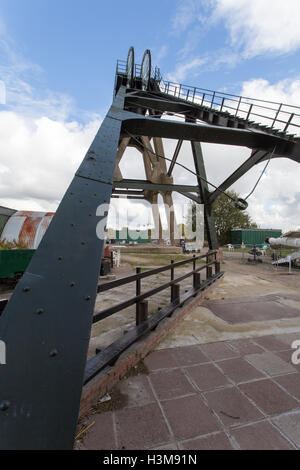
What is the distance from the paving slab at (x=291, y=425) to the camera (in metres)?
1.67

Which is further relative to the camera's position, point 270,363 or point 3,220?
point 3,220

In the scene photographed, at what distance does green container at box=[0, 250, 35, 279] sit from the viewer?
6258mm

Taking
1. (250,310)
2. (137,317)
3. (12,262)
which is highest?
(12,262)

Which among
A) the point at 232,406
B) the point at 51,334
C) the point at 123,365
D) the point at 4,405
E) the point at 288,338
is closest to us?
the point at 4,405

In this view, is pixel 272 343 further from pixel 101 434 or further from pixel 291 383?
pixel 101 434

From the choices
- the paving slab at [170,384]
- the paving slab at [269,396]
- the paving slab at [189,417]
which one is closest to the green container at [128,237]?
the paving slab at [170,384]

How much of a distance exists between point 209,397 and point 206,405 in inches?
4.7

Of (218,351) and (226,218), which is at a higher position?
(226,218)

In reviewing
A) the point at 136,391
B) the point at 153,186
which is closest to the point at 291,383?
the point at 136,391

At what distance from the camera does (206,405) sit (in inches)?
78.2

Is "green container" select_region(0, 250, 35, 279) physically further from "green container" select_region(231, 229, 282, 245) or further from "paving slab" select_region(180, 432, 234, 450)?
"green container" select_region(231, 229, 282, 245)

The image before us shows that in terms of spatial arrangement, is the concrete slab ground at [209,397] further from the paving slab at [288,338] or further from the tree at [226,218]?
the tree at [226,218]
